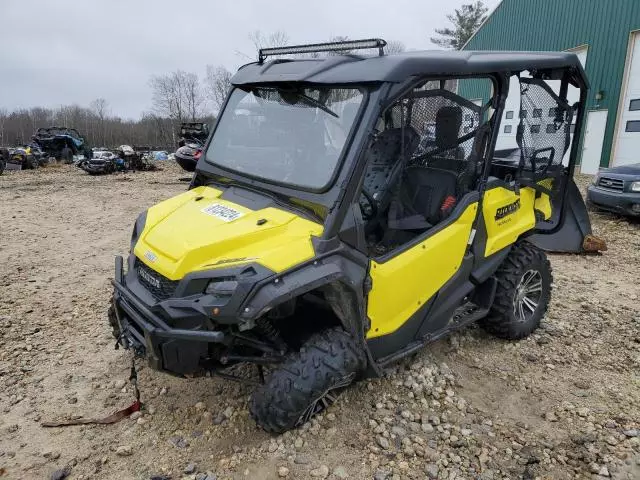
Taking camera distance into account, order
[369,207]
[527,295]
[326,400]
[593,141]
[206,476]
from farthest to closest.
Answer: [593,141]
[527,295]
[369,207]
[326,400]
[206,476]

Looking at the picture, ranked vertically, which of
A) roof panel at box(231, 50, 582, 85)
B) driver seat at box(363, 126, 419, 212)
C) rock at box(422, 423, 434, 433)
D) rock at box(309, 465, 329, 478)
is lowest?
rock at box(309, 465, 329, 478)

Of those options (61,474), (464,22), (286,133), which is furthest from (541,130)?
(464,22)

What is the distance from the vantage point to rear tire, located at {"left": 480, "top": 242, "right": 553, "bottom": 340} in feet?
12.8

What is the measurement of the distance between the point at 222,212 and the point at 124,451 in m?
1.47

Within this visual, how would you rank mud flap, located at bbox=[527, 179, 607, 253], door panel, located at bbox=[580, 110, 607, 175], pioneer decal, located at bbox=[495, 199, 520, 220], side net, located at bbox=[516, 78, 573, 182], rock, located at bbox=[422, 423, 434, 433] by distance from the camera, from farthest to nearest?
door panel, located at bbox=[580, 110, 607, 175] → mud flap, located at bbox=[527, 179, 607, 253] → side net, located at bbox=[516, 78, 573, 182] → pioneer decal, located at bbox=[495, 199, 520, 220] → rock, located at bbox=[422, 423, 434, 433]

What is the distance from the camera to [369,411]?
3156mm

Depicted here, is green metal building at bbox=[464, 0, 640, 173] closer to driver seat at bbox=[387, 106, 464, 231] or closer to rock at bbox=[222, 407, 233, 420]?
driver seat at bbox=[387, 106, 464, 231]

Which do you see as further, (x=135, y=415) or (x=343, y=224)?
(x=135, y=415)

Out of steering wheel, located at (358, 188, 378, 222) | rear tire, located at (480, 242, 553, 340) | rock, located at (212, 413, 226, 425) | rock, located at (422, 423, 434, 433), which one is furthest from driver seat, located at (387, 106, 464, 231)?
rock, located at (212, 413, 226, 425)

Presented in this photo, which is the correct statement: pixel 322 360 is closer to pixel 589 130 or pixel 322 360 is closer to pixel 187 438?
pixel 187 438

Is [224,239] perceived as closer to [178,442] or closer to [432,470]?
[178,442]

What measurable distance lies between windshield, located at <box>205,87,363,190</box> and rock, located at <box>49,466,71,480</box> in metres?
2.01

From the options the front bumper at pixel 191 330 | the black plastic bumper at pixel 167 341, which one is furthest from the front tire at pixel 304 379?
the black plastic bumper at pixel 167 341

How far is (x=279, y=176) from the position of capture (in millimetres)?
3148
